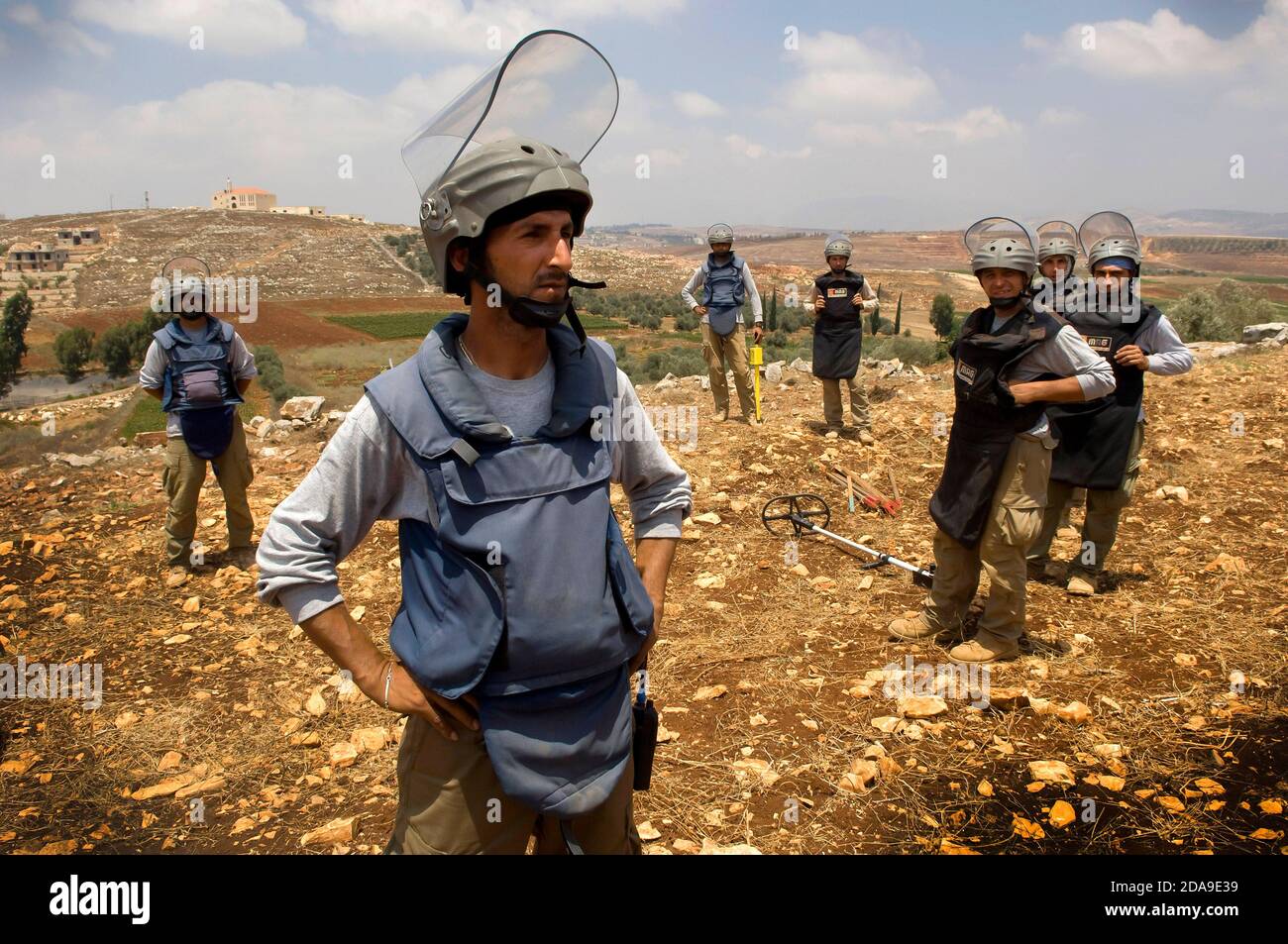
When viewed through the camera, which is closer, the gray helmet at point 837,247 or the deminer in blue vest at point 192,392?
the deminer in blue vest at point 192,392

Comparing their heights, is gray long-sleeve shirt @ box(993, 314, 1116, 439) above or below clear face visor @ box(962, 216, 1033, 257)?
below

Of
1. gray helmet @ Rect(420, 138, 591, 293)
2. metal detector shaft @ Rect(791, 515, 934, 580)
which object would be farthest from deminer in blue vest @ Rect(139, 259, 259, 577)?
gray helmet @ Rect(420, 138, 591, 293)

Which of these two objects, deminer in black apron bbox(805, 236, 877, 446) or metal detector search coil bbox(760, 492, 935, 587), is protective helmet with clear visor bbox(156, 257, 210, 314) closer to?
metal detector search coil bbox(760, 492, 935, 587)

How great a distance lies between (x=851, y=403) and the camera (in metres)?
9.05

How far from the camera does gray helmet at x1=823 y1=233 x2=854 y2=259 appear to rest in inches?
339

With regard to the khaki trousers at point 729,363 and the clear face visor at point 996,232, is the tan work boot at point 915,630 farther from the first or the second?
the khaki trousers at point 729,363

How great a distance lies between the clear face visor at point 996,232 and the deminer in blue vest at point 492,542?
278 centimetres

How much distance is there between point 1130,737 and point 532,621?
123 inches

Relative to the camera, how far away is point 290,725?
418 centimetres

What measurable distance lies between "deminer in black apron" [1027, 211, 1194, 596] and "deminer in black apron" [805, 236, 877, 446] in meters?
3.65

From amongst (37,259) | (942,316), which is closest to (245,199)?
(37,259)

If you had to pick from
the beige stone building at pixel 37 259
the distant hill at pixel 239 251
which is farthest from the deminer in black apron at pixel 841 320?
the beige stone building at pixel 37 259

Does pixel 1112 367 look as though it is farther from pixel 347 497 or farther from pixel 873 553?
pixel 347 497

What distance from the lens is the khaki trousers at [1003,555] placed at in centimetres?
390
